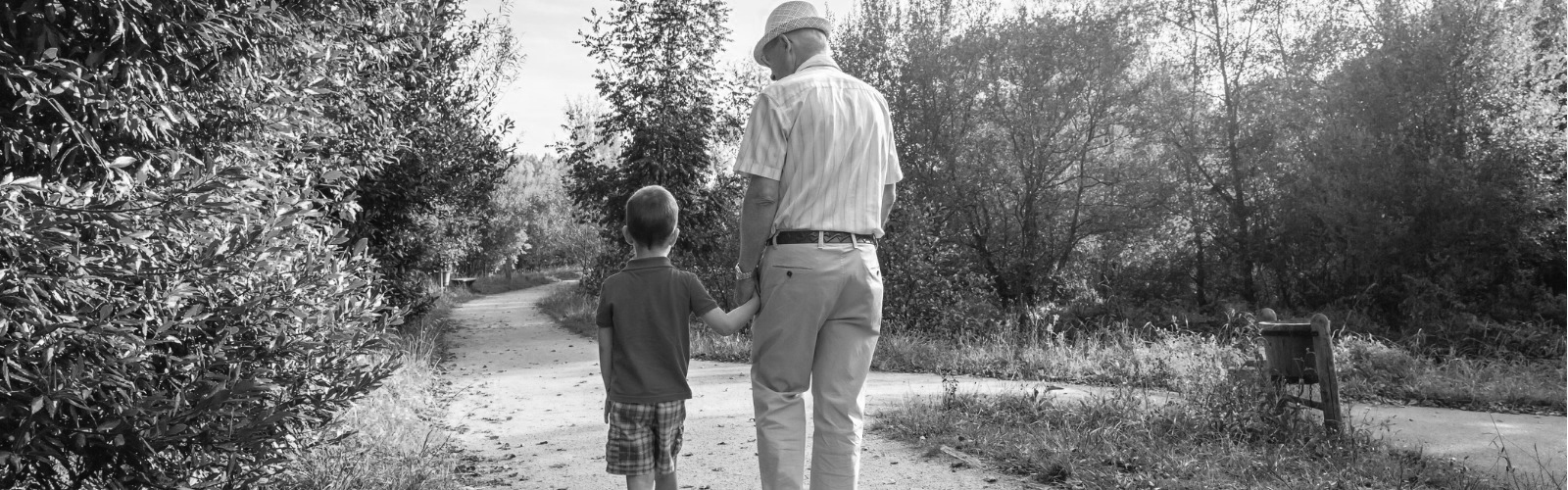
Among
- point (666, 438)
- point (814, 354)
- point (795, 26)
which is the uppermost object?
point (795, 26)

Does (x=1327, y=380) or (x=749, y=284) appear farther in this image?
(x=1327, y=380)

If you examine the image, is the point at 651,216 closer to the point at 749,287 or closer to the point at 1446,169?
the point at 749,287

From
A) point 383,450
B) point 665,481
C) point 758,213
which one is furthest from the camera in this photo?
point 383,450

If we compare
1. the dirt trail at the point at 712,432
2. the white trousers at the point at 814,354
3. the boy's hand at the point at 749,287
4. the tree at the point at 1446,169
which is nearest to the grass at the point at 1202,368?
the dirt trail at the point at 712,432

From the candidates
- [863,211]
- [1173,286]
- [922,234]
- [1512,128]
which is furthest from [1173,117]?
[863,211]

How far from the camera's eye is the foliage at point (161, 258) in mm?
2787

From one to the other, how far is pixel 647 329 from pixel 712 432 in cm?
277

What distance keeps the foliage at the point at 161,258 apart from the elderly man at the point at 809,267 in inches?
64.6

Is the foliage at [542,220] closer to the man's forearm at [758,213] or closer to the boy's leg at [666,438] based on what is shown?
the boy's leg at [666,438]

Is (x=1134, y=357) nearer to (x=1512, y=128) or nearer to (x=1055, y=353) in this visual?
(x=1055, y=353)

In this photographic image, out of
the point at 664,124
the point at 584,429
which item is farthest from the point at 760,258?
the point at 664,124

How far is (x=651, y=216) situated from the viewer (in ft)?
11.6

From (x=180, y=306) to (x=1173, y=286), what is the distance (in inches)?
864

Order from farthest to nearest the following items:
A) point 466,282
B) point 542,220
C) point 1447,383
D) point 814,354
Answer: point 542,220 → point 466,282 → point 1447,383 → point 814,354
